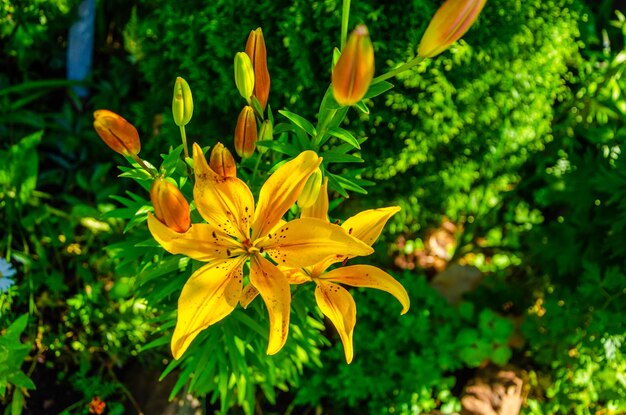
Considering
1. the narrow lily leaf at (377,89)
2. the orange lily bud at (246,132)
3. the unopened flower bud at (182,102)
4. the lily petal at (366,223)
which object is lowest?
the lily petal at (366,223)

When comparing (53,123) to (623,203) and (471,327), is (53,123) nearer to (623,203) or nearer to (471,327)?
(471,327)

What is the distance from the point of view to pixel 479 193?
2266 mm

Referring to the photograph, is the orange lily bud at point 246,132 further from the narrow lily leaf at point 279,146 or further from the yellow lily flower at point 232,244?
the yellow lily flower at point 232,244

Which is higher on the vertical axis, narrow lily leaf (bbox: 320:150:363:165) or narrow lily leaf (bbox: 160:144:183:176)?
narrow lily leaf (bbox: 160:144:183:176)

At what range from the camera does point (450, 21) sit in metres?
0.89

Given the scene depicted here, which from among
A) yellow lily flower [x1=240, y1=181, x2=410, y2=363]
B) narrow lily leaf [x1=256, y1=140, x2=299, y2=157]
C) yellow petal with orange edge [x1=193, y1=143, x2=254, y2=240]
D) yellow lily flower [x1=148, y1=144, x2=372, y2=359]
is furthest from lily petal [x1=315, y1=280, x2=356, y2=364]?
narrow lily leaf [x1=256, y1=140, x2=299, y2=157]

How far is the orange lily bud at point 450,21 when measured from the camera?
0.88 m

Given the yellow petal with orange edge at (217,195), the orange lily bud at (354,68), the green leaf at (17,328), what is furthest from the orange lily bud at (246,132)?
the green leaf at (17,328)

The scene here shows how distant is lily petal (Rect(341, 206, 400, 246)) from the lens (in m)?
1.14

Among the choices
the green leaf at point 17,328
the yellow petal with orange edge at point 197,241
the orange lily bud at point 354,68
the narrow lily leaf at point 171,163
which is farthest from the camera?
the green leaf at point 17,328

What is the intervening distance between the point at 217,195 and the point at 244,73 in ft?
0.72

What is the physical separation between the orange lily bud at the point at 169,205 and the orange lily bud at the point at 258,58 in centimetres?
30

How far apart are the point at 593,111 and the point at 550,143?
0.77ft

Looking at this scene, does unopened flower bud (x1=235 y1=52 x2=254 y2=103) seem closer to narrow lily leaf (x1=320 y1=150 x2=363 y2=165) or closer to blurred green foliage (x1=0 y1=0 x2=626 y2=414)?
narrow lily leaf (x1=320 y1=150 x2=363 y2=165)
